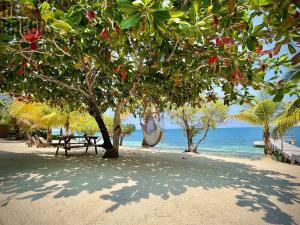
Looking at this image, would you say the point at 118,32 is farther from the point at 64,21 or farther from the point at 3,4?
the point at 3,4

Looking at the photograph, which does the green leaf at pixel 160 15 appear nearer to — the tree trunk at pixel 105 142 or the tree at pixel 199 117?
the tree trunk at pixel 105 142

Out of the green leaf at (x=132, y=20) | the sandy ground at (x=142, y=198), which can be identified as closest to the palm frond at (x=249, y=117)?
the sandy ground at (x=142, y=198)

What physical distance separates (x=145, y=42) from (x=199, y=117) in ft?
52.9

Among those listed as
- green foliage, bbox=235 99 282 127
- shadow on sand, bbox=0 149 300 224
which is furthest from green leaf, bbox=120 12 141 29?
green foliage, bbox=235 99 282 127

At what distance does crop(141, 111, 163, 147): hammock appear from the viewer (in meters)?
26.3

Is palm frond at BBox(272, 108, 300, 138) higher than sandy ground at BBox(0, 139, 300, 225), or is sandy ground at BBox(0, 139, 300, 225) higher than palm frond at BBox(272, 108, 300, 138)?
palm frond at BBox(272, 108, 300, 138)

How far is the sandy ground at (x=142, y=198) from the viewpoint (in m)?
3.85

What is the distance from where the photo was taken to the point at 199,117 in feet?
71.6

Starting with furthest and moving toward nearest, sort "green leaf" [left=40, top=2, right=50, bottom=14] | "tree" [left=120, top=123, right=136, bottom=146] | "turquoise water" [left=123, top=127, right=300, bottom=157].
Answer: "turquoise water" [left=123, top=127, right=300, bottom=157] < "tree" [left=120, top=123, right=136, bottom=146] < "green leaf" [left=40, top=2, right=50, bottom=14]

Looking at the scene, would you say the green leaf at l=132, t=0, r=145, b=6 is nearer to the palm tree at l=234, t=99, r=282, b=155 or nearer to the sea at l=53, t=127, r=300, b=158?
the sea at l=53, t=127, r=300, b=158

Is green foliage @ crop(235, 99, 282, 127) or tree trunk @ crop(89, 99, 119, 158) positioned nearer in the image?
tree trunk @ crop(89, 99, 119, 158)

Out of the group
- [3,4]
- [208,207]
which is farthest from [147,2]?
[208,207]

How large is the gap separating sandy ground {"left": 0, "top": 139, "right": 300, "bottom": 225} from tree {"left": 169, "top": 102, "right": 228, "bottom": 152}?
1411 cm

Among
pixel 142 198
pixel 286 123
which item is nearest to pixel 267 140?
pixel 286 123
